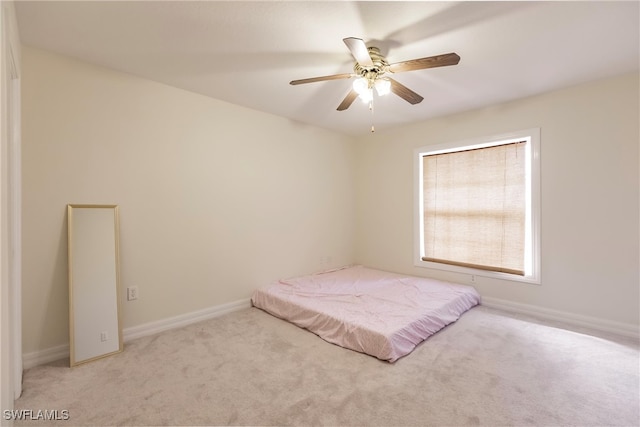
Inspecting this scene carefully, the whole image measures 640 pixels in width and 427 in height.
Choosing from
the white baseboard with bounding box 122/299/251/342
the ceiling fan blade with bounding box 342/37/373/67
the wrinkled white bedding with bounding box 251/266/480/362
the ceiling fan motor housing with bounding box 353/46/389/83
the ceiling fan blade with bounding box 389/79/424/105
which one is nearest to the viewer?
the ceiling fan blade with bounding box 342/37/373/67

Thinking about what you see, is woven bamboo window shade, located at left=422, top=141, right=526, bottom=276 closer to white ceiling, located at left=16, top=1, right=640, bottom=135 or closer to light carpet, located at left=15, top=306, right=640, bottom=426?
white ceiling, located at left=16, top=1, right=640, bottom=135

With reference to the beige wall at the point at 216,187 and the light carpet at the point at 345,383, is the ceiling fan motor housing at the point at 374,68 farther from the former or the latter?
the light carpet at the point at 345,383

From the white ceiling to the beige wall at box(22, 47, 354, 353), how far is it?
0.30m

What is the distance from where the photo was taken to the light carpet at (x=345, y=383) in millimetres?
1603

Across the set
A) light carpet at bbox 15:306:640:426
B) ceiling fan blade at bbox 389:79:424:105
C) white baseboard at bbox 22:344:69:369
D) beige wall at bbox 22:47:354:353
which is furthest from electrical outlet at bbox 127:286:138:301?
ceiling fan blade at bbox 389:79:424:105

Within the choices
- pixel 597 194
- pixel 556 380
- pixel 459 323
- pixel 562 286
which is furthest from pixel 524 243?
pixel 556 380

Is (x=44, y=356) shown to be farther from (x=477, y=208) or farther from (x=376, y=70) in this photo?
(x=477, y=208)

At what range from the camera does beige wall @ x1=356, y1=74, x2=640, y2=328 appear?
2539 millimetres

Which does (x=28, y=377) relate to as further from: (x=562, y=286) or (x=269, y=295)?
(x=562, y=286)

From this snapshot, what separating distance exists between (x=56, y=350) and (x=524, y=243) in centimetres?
444

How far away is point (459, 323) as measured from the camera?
2822 millimetres

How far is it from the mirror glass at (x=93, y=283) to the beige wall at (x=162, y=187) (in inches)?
3.7

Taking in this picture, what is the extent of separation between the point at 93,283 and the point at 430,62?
9.70 feet

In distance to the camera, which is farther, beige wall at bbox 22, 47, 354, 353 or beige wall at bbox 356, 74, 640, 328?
beige wall at bbox 356, 74, 640, 328
